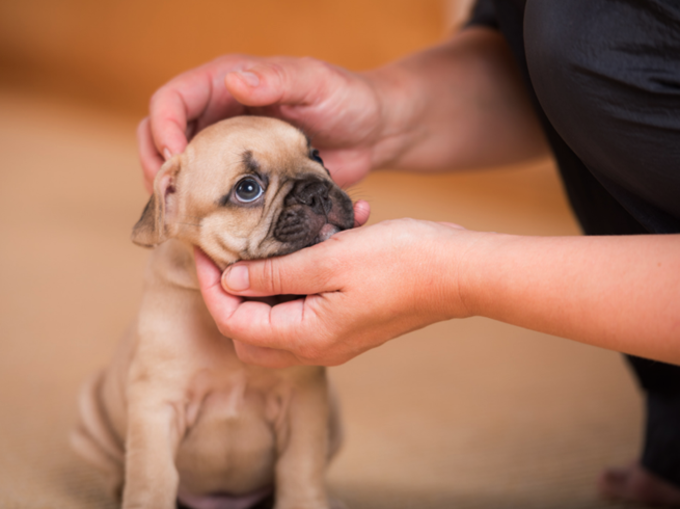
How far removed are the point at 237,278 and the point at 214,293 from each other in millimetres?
102

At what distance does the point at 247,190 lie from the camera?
203 cm

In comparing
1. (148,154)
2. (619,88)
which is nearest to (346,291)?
(619,88)

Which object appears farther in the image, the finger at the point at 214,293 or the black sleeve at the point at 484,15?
the black sleeve at the point at 484,15

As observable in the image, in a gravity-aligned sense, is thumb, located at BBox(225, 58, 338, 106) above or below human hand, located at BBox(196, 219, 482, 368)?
above

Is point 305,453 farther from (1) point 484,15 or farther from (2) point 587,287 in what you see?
(1) point 484,15

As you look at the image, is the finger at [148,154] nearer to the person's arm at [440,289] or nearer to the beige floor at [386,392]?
the person's arm at [440,289]

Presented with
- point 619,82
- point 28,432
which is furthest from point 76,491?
point 619,82

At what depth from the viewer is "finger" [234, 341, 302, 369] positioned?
1.98 metres

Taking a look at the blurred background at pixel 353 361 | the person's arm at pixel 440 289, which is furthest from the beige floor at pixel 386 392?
the person's arm at pixel 440 289

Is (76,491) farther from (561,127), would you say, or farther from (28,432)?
(561,127)

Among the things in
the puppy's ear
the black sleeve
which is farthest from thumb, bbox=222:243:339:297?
the black sleeve

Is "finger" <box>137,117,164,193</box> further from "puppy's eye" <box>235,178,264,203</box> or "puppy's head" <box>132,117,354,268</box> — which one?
"puppy's eye" <box>235,178,264,203</box>

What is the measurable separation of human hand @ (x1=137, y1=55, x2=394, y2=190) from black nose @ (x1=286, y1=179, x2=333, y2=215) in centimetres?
41

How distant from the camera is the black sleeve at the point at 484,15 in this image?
3266mm
